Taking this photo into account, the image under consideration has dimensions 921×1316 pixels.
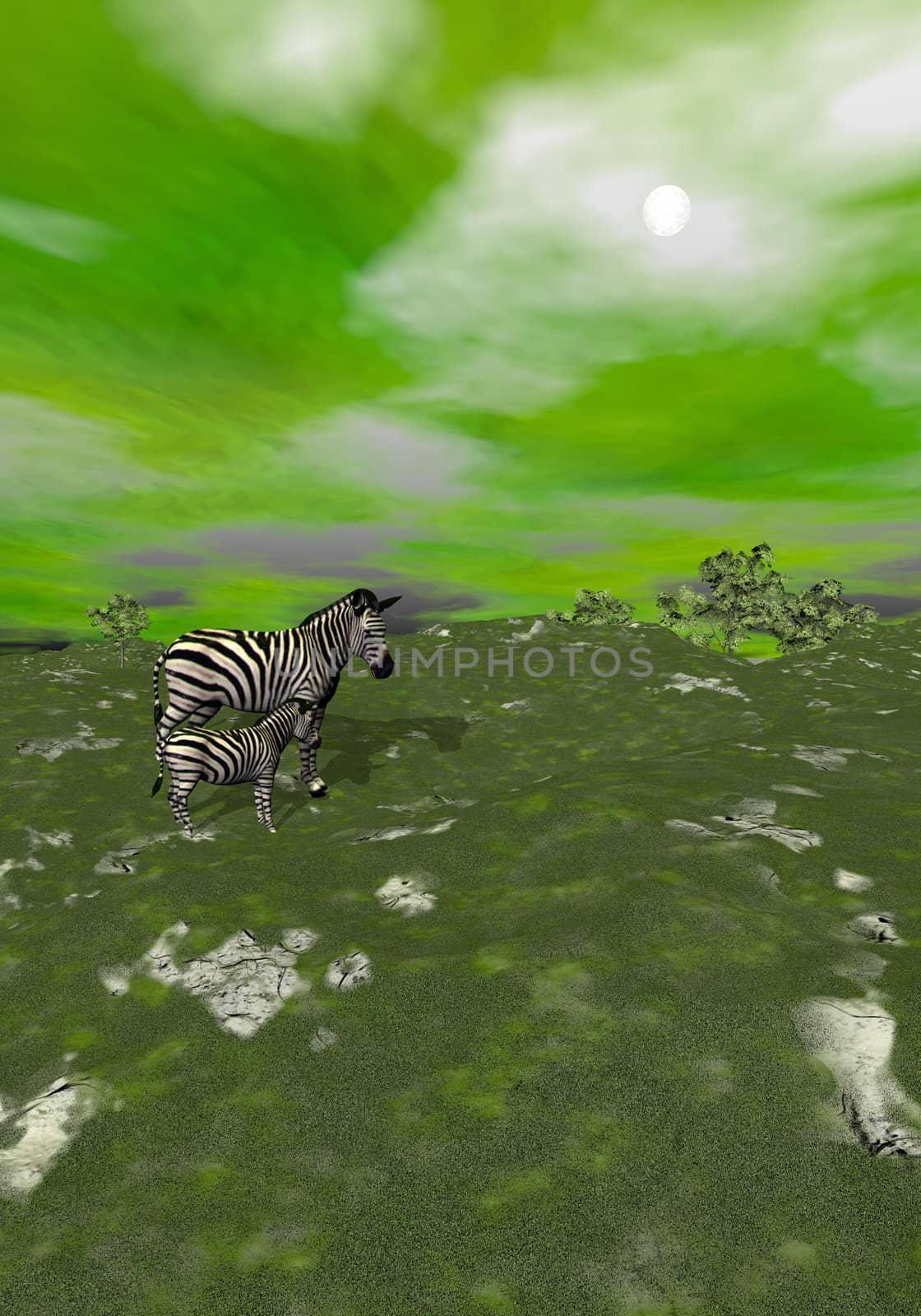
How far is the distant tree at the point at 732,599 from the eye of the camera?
78125 millimetres

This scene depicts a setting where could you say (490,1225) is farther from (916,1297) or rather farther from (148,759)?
(148,759)

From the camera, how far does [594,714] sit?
3275 centimetres

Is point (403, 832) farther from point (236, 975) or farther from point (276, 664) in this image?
point (276, 664)

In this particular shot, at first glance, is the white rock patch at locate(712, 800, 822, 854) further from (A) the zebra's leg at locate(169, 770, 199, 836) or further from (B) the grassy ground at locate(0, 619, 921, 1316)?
(A) the zebra's leg at locate(169, 770, 199, 836)

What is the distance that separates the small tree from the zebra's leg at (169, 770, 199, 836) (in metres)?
74.3

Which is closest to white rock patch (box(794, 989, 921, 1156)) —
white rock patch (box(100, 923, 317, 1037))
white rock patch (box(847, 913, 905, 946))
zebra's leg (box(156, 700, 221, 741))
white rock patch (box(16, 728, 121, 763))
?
white rock patch (box(847, 913, 905, 946))

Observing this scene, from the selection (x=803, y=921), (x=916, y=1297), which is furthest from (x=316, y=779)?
(x=916, y=1297)

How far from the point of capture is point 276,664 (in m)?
18.7

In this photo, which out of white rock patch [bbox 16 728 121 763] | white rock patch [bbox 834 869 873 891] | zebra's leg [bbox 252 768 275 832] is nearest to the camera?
white rock patch [bbox 834 869 873 891]

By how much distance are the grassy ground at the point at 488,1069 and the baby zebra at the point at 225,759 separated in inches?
46.2

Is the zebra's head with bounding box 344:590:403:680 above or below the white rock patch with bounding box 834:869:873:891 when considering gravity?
above

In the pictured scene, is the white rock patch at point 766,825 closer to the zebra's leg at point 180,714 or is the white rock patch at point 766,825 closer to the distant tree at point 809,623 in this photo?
the zebra's leg at point 180,714

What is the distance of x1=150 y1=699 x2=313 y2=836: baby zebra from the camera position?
15680 mm

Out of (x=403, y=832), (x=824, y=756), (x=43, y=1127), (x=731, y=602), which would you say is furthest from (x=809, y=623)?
(x=43, y=1127)
